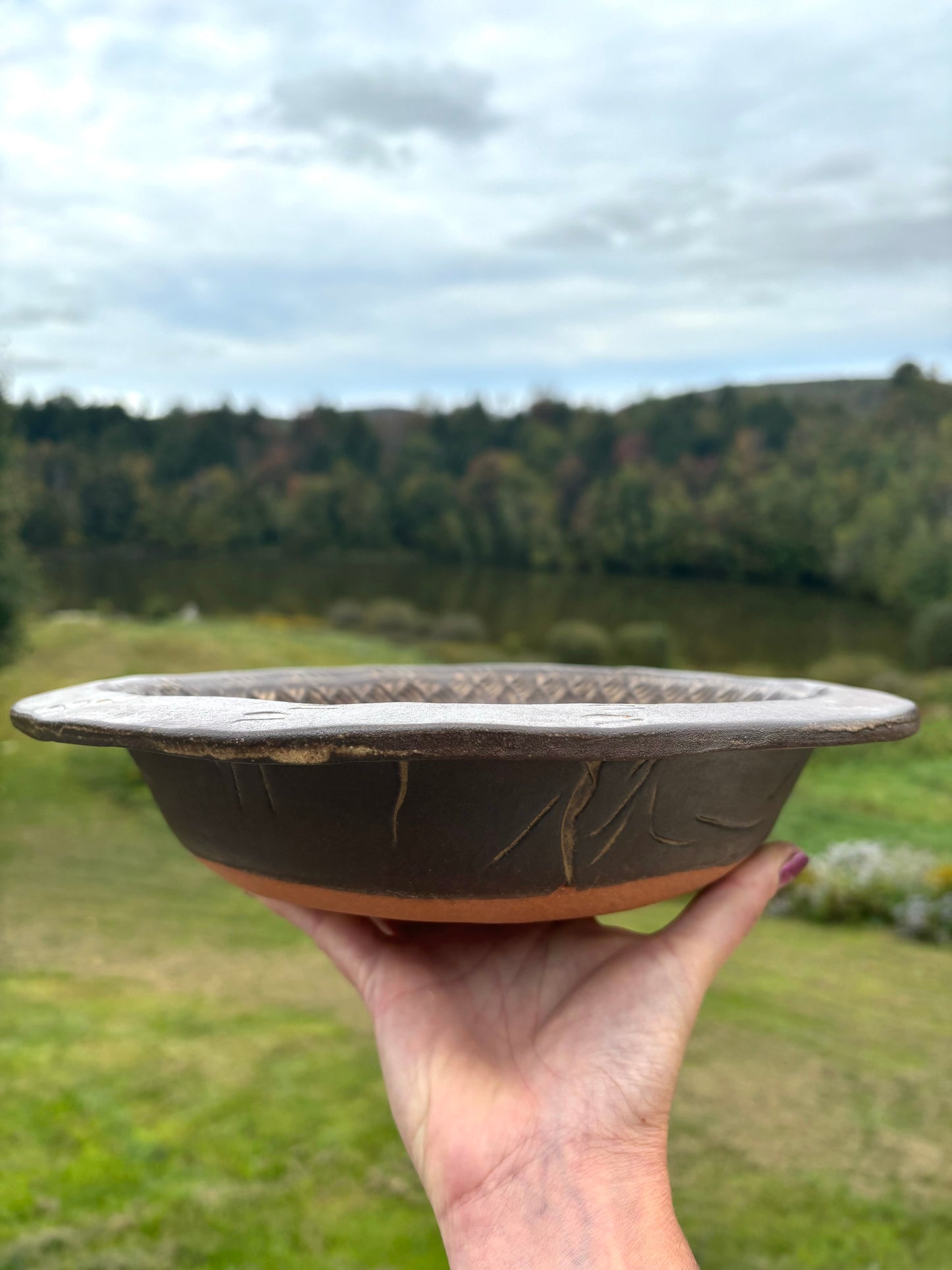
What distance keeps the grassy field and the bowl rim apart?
115 inches

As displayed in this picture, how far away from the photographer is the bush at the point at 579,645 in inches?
626

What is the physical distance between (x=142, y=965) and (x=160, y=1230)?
9.71 feet

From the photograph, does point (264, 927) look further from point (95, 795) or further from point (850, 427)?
point (850, 427)

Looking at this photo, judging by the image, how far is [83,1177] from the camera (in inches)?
149

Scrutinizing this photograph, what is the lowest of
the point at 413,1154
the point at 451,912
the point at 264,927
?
the point at 264,927

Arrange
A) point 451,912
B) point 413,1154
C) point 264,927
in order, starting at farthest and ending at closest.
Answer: point 264,927
point 413,1154
point 451,912

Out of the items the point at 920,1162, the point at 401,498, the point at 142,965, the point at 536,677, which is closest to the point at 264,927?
the point at 142,965

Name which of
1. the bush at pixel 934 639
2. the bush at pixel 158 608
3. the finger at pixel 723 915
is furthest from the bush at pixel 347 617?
the finger at pixel 723 915

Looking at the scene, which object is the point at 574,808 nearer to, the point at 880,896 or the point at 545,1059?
the point at 545,1059

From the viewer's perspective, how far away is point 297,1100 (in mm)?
4461

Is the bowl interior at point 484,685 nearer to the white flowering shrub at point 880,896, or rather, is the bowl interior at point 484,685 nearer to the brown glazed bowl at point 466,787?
the brown glazed bowl at point 466,787

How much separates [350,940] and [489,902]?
1.77ft

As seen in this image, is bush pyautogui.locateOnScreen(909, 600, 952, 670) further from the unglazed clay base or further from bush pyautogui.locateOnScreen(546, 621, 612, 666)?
the unglazed clay base

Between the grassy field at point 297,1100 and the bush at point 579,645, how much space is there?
8.44 metres
